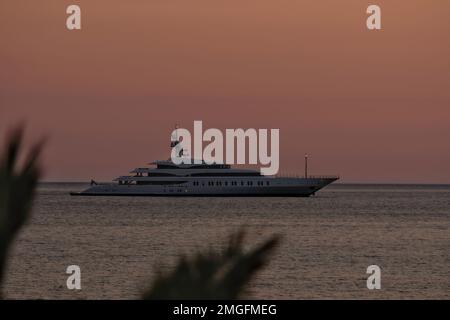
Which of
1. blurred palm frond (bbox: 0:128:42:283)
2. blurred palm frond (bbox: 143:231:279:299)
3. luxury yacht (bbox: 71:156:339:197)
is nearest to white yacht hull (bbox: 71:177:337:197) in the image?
luxury yacht (bbox: 71:156:339:197)

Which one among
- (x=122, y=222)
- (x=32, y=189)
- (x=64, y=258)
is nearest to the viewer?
(x=32, y=189)

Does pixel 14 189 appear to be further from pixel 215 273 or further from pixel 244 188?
pixel 244 188

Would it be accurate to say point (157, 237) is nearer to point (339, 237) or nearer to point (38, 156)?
point (339, 237)

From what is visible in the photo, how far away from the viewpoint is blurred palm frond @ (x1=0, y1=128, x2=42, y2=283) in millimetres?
2789

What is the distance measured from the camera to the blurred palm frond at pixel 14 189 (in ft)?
9.15

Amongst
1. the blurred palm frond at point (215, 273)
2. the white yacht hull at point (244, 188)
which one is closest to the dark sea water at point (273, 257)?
the blurred palm frond at point (215, 273)

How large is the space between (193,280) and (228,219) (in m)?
81.3

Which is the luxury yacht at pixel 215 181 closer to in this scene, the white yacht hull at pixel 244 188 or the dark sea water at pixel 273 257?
the white yacht hull at pixel 244 188

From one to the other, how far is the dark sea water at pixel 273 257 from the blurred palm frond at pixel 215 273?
0.07 meters

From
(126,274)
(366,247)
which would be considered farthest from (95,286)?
(366,247)

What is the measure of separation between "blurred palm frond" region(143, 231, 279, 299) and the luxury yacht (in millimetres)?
112305

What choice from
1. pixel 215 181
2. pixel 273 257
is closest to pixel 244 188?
pixel 215 181

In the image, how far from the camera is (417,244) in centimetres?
5753
